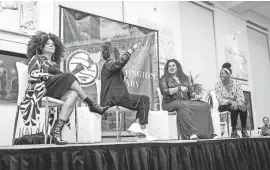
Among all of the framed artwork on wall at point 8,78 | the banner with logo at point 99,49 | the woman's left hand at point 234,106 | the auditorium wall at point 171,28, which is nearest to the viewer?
the framed artwork on wall at point 8,78

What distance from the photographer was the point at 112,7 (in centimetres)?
452

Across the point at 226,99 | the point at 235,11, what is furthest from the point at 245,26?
the point at 226,99

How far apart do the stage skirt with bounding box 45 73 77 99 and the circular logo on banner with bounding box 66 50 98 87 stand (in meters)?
1.14

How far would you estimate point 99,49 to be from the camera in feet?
13.4

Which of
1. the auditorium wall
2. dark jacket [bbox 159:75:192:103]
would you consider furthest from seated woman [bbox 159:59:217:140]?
the auditorium wall

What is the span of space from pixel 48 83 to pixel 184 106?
1.64 metres

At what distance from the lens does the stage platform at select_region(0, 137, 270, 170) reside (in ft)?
5.93

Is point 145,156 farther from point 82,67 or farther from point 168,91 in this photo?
point 82,67

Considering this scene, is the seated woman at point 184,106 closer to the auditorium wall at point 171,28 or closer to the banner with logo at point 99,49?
the banner with logo at point 99,49

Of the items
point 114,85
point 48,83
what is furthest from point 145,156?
point 48,83

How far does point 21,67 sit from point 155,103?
238 cm

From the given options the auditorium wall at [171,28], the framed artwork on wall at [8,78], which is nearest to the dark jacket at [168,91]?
the auditorium wall at [171,28]

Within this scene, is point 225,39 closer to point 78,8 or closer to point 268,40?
point 268,40

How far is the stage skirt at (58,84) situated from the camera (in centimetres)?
254
